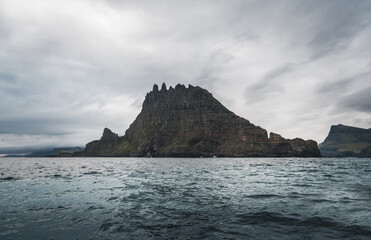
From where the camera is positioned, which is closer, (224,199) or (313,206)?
(313,206)

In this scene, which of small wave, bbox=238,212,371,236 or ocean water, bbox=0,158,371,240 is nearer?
ocean water, bbox=0,158,371,240

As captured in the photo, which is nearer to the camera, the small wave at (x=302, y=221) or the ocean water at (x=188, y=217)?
the ocean water at (x=188, y=217)

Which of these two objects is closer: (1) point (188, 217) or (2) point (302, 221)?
(2) point (302, 221)

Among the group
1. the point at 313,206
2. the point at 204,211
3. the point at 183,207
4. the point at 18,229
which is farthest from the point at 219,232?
the point at 18,229

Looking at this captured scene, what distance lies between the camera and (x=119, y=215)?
45.4ft

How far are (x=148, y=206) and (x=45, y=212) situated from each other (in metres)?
6.76

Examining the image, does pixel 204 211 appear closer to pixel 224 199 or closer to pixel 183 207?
pixel 183 207

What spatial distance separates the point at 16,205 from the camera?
1647 cm

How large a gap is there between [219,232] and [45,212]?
454 inches

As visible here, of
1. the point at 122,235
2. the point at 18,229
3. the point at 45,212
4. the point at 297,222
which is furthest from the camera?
the point at 45,212

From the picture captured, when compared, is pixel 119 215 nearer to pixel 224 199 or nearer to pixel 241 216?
pixel 241 216

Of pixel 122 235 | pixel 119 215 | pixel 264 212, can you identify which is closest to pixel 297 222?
pixel 264 212

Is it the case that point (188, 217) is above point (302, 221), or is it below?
below

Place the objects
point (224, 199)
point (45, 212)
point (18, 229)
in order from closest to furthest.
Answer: point (18, 229)
point (45, 212)
point (224, 199)
